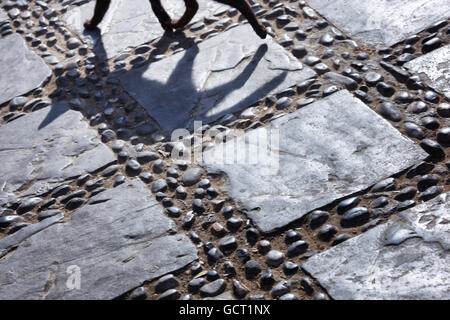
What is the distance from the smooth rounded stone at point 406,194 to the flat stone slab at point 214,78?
1.04 meters

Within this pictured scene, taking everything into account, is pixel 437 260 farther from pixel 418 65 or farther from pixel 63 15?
pixel 63 15

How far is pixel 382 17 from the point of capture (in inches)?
147

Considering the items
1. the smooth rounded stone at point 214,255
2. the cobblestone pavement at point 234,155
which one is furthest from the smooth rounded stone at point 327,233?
the smooth rounded stone at point 214,255

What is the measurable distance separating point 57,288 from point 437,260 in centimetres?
156

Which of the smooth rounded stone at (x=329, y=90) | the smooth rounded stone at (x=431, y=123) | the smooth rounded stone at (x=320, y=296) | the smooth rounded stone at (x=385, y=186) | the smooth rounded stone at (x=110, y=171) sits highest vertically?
the smooth rounded stone at (x=329, y=90)

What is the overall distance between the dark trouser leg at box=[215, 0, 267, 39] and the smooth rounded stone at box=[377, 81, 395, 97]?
87cm

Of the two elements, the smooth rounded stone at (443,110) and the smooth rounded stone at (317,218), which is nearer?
the smooth rounded stone at (317,218)

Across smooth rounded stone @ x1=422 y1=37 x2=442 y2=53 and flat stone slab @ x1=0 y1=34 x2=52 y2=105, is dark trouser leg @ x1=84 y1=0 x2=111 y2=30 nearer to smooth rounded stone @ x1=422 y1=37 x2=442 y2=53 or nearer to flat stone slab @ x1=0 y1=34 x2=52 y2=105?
flat stone slab @ x1=0 y1=34 x2=52 y2=105

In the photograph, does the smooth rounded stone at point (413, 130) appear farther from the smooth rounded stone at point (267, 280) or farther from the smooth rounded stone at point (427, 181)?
the smooth rounded stone at point (267, 280)

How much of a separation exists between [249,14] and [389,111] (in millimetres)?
1138

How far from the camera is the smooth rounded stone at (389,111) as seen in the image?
300 cm

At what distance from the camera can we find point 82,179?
3039 mm

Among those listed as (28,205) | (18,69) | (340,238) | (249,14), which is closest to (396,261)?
(340,238)
